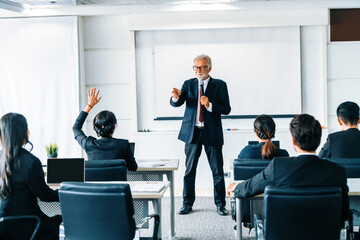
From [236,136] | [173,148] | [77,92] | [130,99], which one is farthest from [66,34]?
[236,136]

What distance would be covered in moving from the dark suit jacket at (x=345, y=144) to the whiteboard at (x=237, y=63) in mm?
2649

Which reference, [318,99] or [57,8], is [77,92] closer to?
[57,8]

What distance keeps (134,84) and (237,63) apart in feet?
5.09

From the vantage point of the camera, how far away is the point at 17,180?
2.66 meters

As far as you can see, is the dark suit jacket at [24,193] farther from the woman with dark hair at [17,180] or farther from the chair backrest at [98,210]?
the chair backrest at [98,210]

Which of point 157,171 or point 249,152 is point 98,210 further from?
point 157,171

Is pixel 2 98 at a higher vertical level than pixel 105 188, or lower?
higher

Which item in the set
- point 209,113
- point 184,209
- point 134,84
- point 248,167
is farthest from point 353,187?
point 134,84

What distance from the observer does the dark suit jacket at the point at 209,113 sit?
4.80m

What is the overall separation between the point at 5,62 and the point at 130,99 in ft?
6.44

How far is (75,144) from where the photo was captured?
21.4ft

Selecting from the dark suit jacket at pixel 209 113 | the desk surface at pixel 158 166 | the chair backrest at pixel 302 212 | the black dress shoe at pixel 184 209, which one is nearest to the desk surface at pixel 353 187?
the chair backrest at pixel 302 212

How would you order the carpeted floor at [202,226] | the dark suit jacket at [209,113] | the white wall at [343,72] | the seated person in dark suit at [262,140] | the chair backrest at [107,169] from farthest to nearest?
the white wall at [343,72] → the dark suit jacket at [209,113] → the carpeted floor at [202,226] → the seated person in dark suit at [262,140] → the chair backrest at [107,169]

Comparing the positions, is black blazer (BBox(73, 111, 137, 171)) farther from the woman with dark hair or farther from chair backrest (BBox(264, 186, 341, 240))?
chair backrest (BBox(264, 186, 341, 240))
